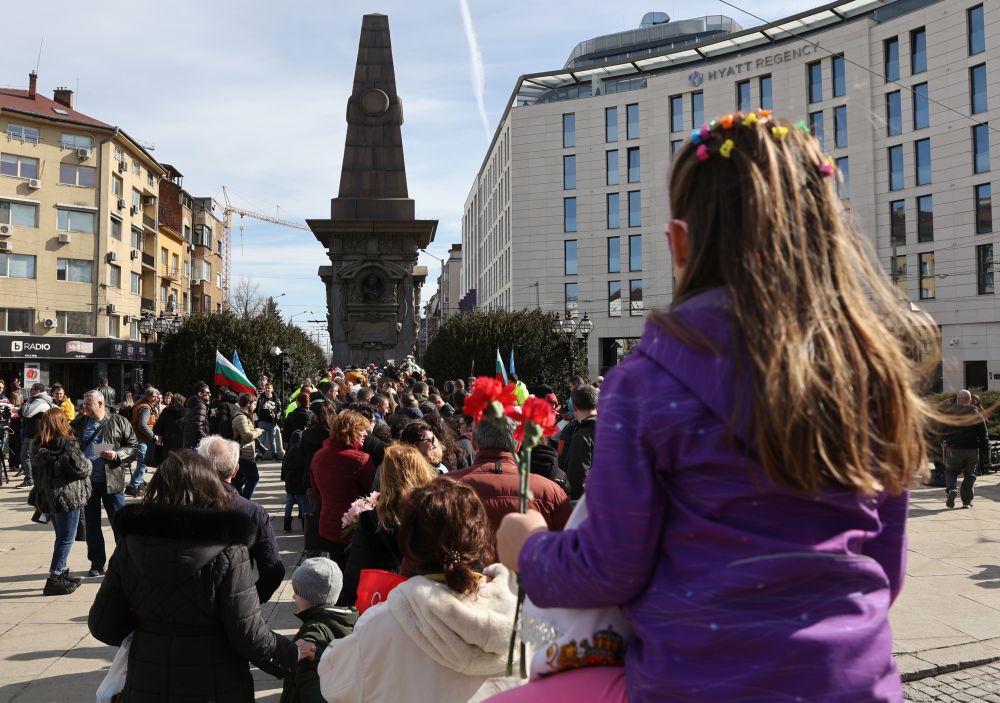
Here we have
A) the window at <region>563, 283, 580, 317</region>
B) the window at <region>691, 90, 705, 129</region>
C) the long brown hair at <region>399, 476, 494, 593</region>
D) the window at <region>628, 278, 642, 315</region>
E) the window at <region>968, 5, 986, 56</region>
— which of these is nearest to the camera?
the long brown hair at <region>399, 476, 494, 593</region>

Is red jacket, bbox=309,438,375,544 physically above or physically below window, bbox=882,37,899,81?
below

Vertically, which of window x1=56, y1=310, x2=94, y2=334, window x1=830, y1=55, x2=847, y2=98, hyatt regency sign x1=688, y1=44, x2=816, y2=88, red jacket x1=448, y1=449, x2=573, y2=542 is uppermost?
hyatt regency sign x1=688, y1=44, x2=816, y2=88

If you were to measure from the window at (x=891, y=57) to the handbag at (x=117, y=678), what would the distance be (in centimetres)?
5104

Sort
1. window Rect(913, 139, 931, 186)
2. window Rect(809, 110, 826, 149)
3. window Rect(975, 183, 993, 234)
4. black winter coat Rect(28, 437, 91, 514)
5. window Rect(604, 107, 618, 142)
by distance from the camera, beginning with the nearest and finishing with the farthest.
Answer: window Rect(809, 110, 826, 149)
black winter coat Rect(28, 437, 91, 514)
window Rect(975, 183, 993, 234)
window Rect(913, 139, 931, 186)
window Rect(604, 107, 618, 142)

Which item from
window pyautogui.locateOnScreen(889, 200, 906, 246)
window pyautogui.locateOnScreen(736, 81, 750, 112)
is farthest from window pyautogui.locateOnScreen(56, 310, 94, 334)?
window pyautogui.locateOnScreen(889, 200, 906, 246)

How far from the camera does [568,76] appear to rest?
63.8 metres

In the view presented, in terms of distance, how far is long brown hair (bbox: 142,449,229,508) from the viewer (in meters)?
3.79

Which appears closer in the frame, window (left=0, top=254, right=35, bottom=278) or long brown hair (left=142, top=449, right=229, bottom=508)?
long brown hair (left=142, top=449, right=229, bottom=508)

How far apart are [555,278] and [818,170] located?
206ft

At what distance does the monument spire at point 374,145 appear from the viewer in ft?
89.5

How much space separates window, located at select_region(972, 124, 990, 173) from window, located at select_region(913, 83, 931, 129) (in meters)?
2.70

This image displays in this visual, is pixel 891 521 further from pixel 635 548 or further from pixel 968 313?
pixel 968 313

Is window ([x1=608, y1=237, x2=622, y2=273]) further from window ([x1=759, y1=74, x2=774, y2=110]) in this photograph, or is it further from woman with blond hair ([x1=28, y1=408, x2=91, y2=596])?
woman with blond hair ([x1=28, y1=408, x2=91, y2=596])

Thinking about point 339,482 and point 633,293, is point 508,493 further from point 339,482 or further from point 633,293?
point 633,293
